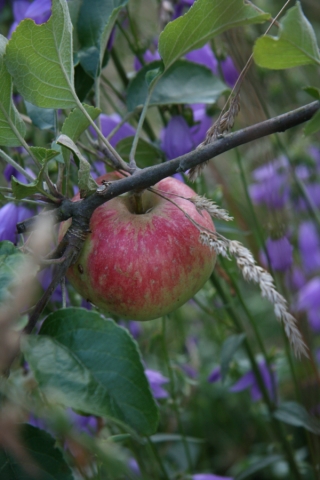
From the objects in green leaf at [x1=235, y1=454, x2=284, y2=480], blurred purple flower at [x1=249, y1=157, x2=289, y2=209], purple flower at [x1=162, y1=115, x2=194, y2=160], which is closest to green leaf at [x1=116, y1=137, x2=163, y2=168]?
purple flower at [x1=162, y1=115, x2=194, y2=160]

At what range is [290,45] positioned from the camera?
33cm

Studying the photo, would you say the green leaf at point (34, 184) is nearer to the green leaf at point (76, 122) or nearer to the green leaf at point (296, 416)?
the green leaf at point (76, 122)

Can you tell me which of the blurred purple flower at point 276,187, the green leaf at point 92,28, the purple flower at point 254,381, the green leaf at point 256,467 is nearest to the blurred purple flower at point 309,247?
the blurred purple flower at point 276,187

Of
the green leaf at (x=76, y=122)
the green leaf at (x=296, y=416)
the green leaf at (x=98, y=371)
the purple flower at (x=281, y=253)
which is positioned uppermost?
the green leaf at (x=76, y=122)

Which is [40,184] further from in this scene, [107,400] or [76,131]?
[107,400]

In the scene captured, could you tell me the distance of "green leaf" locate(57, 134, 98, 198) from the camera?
35 centimetres

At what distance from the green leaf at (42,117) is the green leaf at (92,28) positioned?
0.19ft

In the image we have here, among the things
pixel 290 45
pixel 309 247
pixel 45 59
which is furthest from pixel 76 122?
pixel 309 247

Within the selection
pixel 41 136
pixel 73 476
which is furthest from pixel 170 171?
pixel 41 136

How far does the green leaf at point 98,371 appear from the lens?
34cm

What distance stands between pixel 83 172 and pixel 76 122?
0.19 ft

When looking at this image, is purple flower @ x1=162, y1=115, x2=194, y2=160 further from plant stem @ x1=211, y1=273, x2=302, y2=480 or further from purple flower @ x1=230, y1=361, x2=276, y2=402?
purple flower @ x1=230, y1=361, x2=276, y2=402

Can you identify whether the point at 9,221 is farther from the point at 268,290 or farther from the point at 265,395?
the point at 265,395

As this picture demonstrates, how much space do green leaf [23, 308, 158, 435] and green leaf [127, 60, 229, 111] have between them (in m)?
0.29
